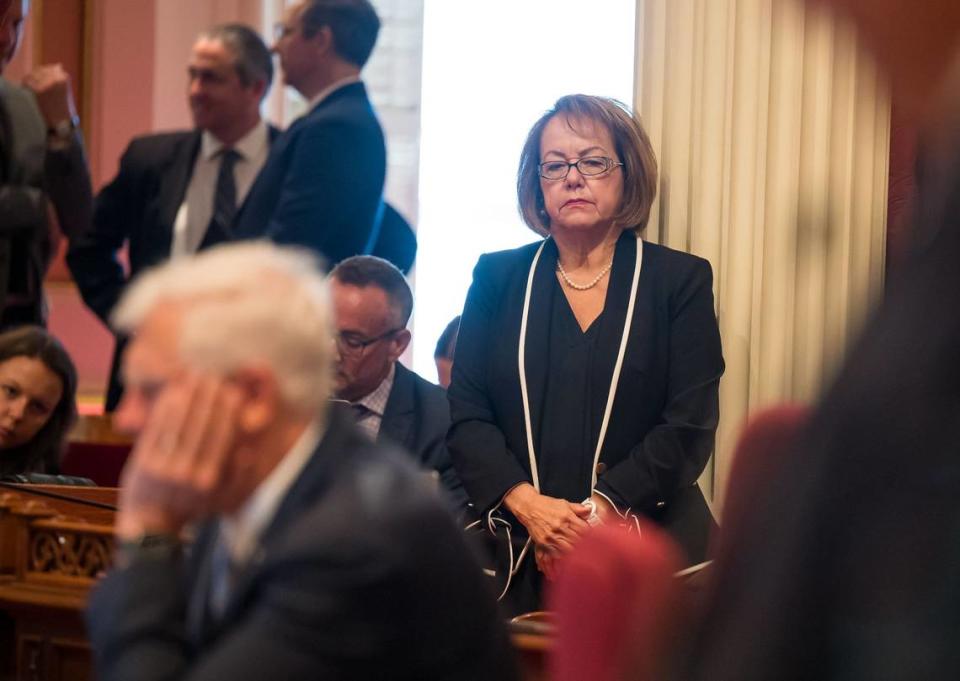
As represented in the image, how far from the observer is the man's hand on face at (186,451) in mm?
1791

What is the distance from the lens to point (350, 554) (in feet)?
5.64

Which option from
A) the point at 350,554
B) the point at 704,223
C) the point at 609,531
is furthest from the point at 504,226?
the point at 609,531

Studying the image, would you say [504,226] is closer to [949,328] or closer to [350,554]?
[350,554]

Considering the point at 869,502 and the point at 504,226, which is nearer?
the point at 869,502

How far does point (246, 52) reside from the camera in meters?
4.90

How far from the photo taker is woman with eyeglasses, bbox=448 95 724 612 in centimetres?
366

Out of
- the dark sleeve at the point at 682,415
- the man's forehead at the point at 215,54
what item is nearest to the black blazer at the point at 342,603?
the dark sleeve at the point at 682,415

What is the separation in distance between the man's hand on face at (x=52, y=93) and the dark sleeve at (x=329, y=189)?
3.02 feet

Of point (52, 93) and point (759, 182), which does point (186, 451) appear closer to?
point (759, 182)

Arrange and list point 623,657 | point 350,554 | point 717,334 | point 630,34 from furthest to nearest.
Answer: point 630,34 → point 717,334 → point 350,554 → point 623,657

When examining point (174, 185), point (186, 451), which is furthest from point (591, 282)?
point (186, 451)

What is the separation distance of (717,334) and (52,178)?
2403 mm

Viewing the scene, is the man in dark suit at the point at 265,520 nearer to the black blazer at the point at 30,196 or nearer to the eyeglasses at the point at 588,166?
the eyeglasses at the point at 588,166

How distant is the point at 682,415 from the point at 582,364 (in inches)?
11.7
